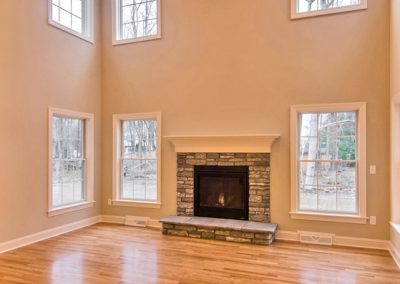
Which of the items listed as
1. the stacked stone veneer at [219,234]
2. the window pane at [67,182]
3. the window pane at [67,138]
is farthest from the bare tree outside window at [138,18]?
the stacked stone veneer at [219,234]

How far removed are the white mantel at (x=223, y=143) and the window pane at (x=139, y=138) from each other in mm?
422

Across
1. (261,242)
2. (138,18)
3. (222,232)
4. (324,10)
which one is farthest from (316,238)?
(138,18)

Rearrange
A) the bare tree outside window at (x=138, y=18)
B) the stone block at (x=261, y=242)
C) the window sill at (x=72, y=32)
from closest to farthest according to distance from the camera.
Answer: the stone block at (x=261, y=242)
the window sill at (x=72, y=32)
the bare tree outside window at (x=138, y=18)

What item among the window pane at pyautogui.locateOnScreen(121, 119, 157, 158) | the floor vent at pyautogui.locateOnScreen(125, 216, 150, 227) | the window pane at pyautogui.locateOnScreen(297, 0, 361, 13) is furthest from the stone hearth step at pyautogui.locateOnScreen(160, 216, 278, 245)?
the window pane at pyautogui.locateOnScreen(297, 0, 361, 13)

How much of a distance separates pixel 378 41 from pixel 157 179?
4100 mm

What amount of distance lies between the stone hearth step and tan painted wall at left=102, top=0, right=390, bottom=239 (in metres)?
0.46

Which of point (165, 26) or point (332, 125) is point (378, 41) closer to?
point (332, 125)

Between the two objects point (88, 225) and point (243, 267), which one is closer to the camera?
point (243, 267)

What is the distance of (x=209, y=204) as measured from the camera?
209 inches

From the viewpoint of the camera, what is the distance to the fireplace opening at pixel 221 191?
5.05 meters

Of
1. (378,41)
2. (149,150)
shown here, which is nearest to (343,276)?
(378,41)

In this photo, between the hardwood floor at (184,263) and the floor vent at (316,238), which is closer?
the hardwood floor at (184,263)

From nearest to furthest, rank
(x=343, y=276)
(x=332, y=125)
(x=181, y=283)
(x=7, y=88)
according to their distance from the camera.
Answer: (x=181, y=283), (x=343, y=276), (x=7, y=88), (x=332, y=125)

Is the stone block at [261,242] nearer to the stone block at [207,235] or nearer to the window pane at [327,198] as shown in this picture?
the stone block at [207,235]
